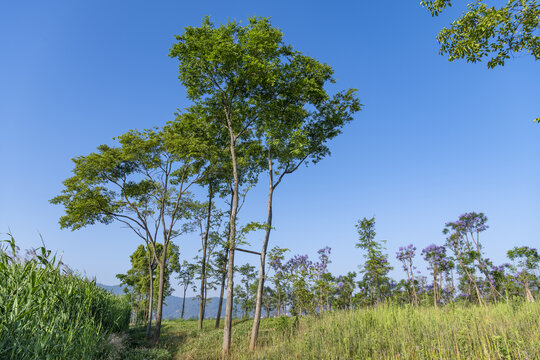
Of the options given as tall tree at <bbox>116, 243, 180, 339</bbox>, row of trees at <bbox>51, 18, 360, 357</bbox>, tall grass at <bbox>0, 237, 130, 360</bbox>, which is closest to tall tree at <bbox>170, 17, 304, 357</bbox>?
row of trees at <bbox>51, 18, 360, 357</bbox>

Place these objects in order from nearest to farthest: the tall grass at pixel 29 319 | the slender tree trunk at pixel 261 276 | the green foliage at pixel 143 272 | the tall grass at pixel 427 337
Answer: the tall grass at pixel 29 319
the tall grass at pixel 427 337
the slender tree trunk at pixel 261 276
the green foliage at pixel 143 272

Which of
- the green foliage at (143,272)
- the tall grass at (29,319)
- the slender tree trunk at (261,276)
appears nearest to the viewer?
the tall grass at (29,319)

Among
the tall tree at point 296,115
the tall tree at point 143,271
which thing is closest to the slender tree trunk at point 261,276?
the tall tree at point 296,115

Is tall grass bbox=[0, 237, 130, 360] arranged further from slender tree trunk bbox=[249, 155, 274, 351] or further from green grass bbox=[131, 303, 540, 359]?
slender tree trunk bbox=[249, 155, 274, 351]

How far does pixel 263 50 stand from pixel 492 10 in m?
7.51

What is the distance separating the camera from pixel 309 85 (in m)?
12.4

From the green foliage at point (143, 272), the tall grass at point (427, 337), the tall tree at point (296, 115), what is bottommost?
the tall grass at point (427, 337)

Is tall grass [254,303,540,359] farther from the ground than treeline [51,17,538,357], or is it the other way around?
treeline [51,17,538,357]

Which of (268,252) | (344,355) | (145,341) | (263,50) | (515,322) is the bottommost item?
(145,341)

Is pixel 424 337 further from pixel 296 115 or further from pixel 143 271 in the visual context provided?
pixel 143 271

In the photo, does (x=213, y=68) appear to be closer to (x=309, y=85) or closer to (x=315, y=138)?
(x=309, y=85)

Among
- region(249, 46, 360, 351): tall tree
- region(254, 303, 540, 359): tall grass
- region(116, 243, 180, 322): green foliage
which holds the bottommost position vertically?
region(254, 303, 540, 359): tall grass

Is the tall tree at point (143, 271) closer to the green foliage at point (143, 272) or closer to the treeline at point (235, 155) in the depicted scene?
the green foliage at point (143, 272)

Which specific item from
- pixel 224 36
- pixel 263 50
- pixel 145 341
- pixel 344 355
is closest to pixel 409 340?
pixel 344 355
